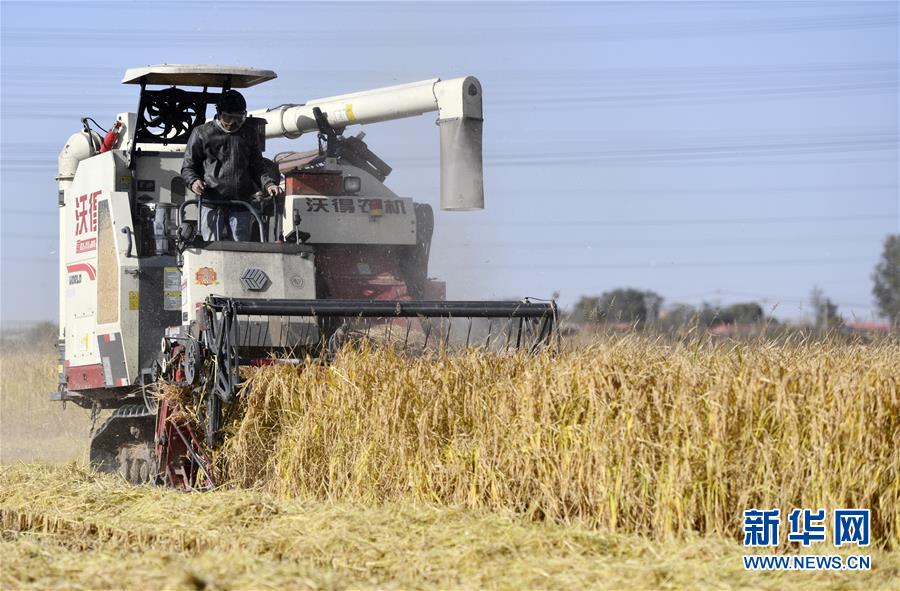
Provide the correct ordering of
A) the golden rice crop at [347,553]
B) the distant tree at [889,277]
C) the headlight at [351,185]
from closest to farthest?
1. the golden rice crop at [347,553]
2. the headlight at [351,185]
3. the distant tree at [889,277]

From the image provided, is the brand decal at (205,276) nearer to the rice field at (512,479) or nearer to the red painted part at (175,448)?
the red painted part at (175,448)

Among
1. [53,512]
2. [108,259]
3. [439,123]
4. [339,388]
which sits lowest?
[53,512]

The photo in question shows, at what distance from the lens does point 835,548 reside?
21.7 feet

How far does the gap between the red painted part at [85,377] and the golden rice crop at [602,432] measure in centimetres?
245

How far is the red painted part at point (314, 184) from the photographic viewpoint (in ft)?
36.3

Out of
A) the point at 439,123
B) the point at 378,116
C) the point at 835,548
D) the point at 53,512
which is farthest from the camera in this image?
the point at 378,116

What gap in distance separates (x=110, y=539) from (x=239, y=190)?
3844 mm

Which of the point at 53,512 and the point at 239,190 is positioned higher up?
the point at 239,190

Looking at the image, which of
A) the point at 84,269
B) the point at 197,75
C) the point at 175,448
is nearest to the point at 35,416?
the point at 84,269

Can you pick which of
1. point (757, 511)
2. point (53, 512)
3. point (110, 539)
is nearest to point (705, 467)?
point (757, 511)

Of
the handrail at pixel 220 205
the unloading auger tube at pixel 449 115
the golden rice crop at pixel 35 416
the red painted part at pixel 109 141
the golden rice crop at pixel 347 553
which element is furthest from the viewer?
the golden rice crop at pixel 35 416

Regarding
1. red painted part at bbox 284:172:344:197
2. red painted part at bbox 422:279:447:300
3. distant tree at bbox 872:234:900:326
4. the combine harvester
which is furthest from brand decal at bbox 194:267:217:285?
distant tree at bbox 872:234:900:326

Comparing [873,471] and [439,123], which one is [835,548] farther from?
[439,123]

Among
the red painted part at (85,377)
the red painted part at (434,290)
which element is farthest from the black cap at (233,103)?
the red painted part at (85,377)
